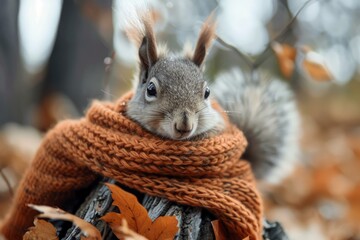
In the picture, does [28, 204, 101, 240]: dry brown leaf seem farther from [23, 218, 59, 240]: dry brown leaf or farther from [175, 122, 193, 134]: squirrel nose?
[175, 122, 193, 134]: squirrel nose

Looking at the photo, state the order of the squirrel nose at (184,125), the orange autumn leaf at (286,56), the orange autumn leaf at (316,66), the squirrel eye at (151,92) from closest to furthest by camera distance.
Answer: the squirrel nose at (184,125) → the squirrel eye at (151,92) → the orange autumn leaf at (316,66) → the orange autumn leaf at (286,56)

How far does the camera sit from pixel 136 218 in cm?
102

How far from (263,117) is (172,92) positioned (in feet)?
1.47

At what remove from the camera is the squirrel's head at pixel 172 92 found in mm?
1086

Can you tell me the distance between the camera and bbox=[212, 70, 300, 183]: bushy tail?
4.76 feet

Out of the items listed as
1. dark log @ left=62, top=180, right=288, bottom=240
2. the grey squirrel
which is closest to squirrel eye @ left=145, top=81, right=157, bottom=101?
the grey squirrel

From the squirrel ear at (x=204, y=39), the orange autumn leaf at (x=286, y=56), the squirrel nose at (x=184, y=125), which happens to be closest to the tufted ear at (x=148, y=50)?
the squirrel ear at (x=204, y=39)

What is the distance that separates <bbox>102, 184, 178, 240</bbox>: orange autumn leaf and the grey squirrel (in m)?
0.18

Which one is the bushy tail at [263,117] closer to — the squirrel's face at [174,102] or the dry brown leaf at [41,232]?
the squirrel's face at [174,102]

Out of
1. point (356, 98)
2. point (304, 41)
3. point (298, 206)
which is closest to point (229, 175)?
point (298, 206)

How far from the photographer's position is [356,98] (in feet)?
25.7

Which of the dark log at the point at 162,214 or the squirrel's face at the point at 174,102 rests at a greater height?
the squirrel's face at the point at 174,102

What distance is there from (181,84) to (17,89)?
2.09m

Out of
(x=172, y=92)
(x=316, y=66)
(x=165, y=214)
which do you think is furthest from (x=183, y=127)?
(x=316, y=66)
